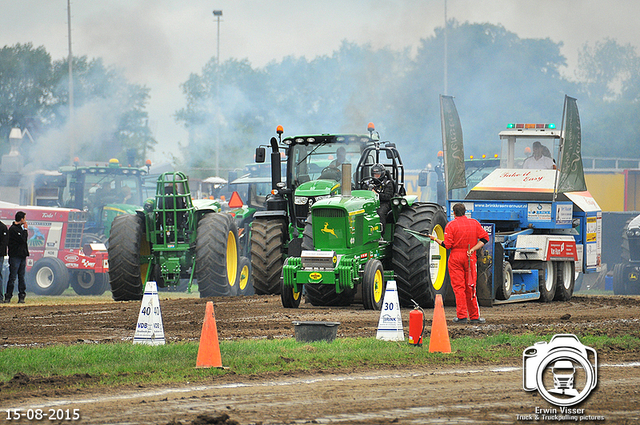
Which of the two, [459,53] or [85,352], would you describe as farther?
[459,53]

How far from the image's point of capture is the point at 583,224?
17.3 m

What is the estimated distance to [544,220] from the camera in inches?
663

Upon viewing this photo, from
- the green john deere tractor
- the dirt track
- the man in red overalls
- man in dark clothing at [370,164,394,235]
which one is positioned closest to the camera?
the dirt track

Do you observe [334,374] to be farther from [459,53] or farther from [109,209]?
[459,53]

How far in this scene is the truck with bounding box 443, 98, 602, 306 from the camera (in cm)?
1656

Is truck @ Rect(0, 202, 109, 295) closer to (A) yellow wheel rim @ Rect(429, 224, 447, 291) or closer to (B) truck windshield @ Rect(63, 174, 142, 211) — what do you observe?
(B) truck windshield @ Rect(63, 174, 142, 211)

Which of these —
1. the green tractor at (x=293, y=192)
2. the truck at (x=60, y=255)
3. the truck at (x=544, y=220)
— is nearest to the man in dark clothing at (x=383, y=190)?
the green tractor at (x=293, y=192)

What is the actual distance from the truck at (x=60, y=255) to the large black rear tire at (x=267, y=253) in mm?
7705

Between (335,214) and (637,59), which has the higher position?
(637,59)

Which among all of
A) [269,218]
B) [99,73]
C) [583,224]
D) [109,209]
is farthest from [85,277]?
[99,73]

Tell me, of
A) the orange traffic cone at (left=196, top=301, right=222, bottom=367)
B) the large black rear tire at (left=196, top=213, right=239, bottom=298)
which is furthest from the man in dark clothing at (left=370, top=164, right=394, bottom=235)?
the orange traffic cone at (left=196, top=301, right=222, bottom=367)

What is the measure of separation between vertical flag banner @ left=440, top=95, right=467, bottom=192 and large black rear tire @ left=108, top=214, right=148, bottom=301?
231 inches

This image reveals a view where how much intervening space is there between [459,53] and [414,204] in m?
32.5

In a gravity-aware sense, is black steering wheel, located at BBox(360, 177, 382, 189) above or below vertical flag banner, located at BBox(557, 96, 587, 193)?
below
